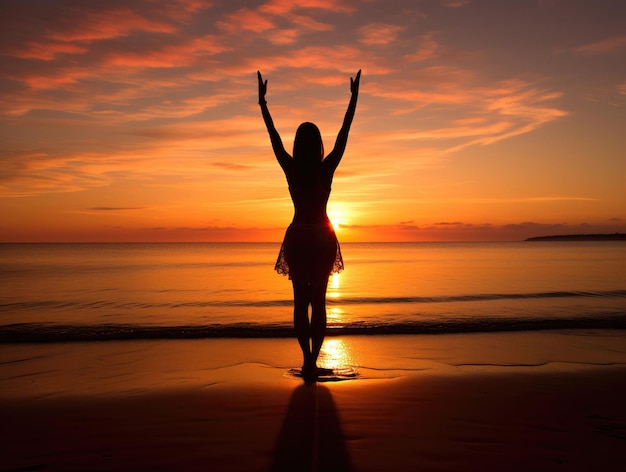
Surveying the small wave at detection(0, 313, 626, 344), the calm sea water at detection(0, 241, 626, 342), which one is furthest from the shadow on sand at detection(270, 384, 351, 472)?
the calm sea water at detection(0, 241, 626, 342)

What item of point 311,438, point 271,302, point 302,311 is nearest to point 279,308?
point 271,302

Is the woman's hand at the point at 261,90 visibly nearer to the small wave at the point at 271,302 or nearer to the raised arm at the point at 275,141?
the raised arm at the point at 275,141

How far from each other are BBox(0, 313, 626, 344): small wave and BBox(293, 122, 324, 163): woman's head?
5.64 metres

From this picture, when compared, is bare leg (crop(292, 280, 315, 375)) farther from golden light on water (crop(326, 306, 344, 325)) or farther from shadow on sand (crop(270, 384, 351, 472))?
golden light on water (crop(326, 306, 344, 325))

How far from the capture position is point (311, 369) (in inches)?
214

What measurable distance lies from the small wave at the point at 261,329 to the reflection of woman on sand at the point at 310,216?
195 inches

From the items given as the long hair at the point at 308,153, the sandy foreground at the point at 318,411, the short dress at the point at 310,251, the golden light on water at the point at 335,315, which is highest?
the long hair at the point at 308,153

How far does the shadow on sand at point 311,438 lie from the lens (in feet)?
10.6

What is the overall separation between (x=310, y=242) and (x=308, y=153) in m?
0.90

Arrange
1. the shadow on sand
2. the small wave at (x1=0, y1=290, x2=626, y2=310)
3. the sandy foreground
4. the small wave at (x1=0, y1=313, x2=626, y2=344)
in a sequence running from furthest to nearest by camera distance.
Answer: the small wave at (x1=0, y1=290, x2=626, y2=310) < the small wave at (x1=0, y1=313, x2=626, y2=344) < the sandy foreground < the shadow on sand

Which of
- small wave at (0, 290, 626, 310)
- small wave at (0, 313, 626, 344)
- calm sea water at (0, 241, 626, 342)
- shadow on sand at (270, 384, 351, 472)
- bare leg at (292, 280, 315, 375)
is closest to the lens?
shadow on sand at (270, 384, 351, 472)

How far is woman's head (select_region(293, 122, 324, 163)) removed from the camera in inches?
194

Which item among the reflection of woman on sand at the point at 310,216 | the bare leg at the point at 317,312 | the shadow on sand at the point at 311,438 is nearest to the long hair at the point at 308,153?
the reflection of woman on sand at the point at 310,216

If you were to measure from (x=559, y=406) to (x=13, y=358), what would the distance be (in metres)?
7.72
